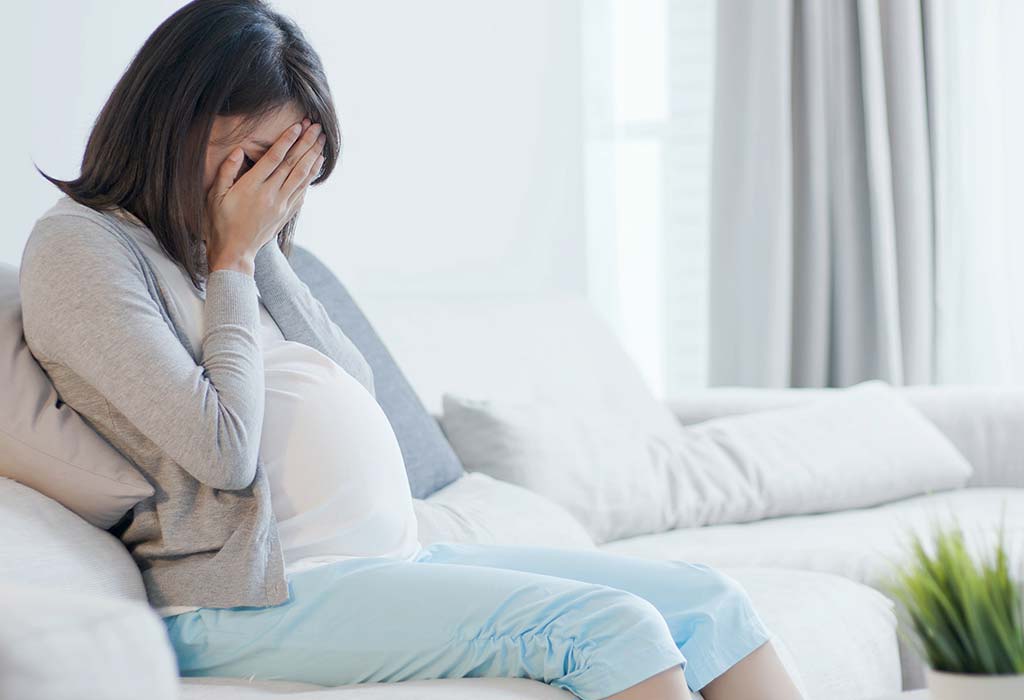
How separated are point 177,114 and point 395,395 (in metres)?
0.73

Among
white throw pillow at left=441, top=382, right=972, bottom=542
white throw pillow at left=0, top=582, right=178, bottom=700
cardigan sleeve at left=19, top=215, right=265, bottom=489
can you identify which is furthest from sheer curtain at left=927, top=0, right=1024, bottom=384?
white throw pillow at left=0, top=582, right=178, bottom=700

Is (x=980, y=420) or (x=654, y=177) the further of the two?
(x=654, y=177)

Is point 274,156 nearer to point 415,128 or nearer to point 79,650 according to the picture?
point 79,650

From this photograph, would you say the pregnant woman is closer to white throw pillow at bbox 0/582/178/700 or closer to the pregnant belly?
the pregnant belly

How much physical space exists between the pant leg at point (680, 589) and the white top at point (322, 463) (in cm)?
10

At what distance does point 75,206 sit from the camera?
1311 mm

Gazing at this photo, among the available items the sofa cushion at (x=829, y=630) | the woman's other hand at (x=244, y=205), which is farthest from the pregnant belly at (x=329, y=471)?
the sofa cushion at (x=829, y=630)

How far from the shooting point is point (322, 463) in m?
1.30

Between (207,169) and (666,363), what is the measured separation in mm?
2465

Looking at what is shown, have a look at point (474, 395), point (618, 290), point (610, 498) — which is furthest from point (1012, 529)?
point (618, 290)

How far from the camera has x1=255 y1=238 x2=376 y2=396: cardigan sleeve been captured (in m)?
1.54

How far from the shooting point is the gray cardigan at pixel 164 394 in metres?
1.20

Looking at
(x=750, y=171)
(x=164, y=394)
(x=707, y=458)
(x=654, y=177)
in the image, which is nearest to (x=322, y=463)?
(x=164, y=394)

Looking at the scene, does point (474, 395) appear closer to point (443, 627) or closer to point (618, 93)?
point (443, 627)
